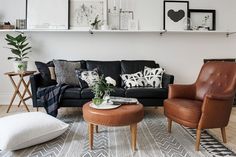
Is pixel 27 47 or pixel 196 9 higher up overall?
pixel 196 9

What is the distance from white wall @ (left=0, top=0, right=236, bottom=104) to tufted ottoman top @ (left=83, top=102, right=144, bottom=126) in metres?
2.25

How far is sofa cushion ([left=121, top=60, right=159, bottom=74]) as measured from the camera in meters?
4.14

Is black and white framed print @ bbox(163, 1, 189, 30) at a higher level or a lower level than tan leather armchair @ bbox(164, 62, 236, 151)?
higher

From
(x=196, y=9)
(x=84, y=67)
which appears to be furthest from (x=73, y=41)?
(x=196, y=9)

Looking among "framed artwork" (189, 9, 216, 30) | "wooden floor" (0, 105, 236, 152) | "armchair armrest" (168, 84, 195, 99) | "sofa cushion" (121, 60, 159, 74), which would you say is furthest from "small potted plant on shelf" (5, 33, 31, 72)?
"framed artwork" (189, 9, 216, 30)

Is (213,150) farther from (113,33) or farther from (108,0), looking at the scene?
(108,0)

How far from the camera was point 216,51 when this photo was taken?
4691 millimetres

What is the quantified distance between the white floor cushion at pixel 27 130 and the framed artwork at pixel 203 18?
325 centimetres

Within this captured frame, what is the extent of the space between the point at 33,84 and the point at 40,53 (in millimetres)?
1100

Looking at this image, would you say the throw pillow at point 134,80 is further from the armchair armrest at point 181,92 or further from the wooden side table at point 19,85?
the wooden side table at point 19,85

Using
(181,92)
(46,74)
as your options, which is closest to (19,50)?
(46,74)

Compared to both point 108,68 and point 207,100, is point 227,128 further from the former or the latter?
point 108,68

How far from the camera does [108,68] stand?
4156 mm

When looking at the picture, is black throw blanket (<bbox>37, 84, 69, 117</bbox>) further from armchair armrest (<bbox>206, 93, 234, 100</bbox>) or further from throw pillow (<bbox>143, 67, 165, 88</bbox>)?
armchair armrest (<bbox>206, 93, 234, 100</bbox>)
